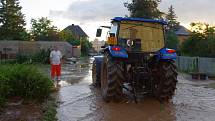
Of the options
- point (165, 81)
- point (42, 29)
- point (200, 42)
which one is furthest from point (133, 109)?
point (42, 29)

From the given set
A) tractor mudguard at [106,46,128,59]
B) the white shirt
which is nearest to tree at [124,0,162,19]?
the white shirt

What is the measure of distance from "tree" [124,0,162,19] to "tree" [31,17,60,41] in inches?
1042

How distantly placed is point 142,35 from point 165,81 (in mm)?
1876

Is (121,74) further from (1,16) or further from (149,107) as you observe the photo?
(1,16)

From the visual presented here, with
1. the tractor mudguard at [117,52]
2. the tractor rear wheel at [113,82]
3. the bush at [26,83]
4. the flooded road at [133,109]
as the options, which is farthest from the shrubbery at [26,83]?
the tractor mudguard at [117,52]

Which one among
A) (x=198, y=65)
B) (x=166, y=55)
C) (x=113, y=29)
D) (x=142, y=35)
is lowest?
(x=198, y=65)

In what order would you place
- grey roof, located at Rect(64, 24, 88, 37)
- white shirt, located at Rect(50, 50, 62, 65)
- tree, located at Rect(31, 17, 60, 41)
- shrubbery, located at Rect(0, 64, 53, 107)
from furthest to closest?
grey roof, located at Rect(64, 24, 88, 37)
tree, located at Rect(31, 17, 60, 41)
white shirt, located at Rect(50, 50, 62, 65)
shrubbery, located at Rect(0, 64, 53, 107)

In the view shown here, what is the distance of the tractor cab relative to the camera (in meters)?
12.6

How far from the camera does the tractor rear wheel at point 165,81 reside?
468 inches

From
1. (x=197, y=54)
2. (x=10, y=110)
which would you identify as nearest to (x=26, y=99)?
(x=10, y=110)

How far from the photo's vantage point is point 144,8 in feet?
139

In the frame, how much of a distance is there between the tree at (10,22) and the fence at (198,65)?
35359mm

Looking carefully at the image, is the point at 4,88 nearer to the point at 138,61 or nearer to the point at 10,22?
the point at 138,61

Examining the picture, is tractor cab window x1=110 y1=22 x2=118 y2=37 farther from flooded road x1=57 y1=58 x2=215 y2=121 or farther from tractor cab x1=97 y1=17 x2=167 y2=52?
flooded road x1=57 y1=58 x2=215 y2=121
